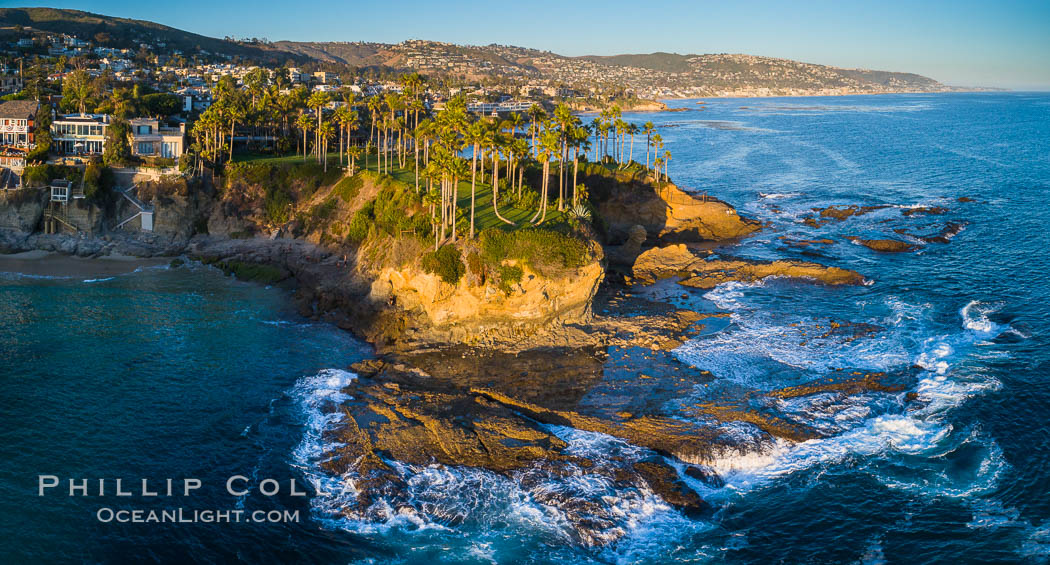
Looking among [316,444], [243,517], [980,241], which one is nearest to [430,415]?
[316,444]

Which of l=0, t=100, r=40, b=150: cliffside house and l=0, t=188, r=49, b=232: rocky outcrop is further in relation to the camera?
l=0, t=100, r=40, b=150: cliffside house

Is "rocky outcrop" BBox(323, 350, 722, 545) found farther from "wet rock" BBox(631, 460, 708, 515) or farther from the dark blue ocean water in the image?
the dark blue ocean water

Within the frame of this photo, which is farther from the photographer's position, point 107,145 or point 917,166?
point 917,166

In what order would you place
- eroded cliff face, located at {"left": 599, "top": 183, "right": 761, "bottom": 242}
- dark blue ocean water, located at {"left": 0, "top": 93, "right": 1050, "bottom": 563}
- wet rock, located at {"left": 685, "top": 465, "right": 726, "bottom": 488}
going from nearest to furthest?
1. dark blue ocean water, located at {"left": 0, "top": 93, "right": 1050, "bottom": 563}
2. wet rock, located at {"left": 685, "top": 465, "right": 726, "bottom": 488}
3. eroded cliff face, located at {"left": 599, "top": 183, "right": 761, "bottom": 242}

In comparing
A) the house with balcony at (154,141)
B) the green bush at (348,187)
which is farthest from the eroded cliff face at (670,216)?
the house with balcony at (154,141)

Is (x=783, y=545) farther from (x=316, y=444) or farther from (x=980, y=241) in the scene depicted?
(x=980, y=241)

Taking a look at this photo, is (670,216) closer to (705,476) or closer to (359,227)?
(359,227)

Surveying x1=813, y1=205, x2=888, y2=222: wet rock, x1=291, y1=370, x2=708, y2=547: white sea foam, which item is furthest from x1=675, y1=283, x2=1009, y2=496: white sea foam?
x1=813, y1=205, x2=888, y2=222: wet rock
